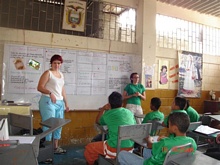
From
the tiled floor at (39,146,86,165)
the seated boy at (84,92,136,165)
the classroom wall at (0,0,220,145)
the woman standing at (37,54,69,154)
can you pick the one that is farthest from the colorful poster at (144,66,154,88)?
the seated boy at (84,92,136,165)

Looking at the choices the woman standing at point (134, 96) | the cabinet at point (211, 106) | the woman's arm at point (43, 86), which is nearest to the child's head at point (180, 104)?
the woman standing at point (134, 96)

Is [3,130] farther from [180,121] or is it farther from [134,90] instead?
[134,90]

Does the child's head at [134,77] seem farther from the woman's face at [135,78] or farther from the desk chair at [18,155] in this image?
the desk chair at [18,155]

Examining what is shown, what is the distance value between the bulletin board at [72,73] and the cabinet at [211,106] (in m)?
2.30

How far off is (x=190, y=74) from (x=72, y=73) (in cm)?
294

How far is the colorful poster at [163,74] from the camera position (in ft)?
15.6

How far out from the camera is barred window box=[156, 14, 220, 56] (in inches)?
193

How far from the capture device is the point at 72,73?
12.7ft

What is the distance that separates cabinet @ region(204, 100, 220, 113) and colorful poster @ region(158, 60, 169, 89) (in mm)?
1248

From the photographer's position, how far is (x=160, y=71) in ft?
15.6

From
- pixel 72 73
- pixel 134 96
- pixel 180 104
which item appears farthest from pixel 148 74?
pixel 180 104

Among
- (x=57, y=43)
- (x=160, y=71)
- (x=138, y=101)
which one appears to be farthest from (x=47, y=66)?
(x=160, y=71)

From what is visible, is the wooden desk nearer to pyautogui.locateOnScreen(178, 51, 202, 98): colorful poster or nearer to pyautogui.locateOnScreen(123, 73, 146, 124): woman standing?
pyautogui.locateOnScreen(123, 73, 146, 124): woman standing

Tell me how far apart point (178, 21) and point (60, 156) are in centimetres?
408
